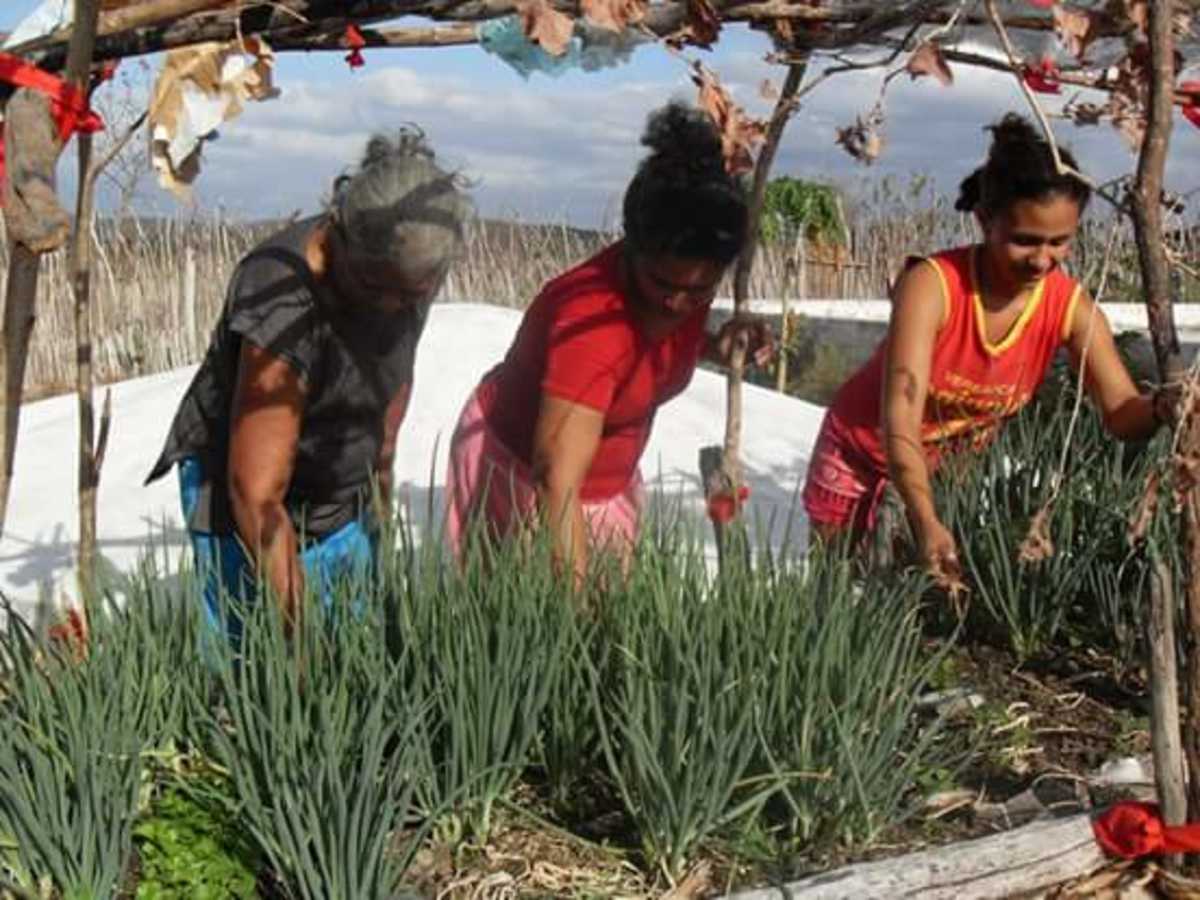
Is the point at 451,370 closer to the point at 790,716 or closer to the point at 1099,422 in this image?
the point at 1099,422

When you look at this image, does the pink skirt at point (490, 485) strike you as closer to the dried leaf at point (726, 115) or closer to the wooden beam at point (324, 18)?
the wooden beam at point (324, 18)

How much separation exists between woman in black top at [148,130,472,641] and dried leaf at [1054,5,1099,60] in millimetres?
951

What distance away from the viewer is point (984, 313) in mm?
3008

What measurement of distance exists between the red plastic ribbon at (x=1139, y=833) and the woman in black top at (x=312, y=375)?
1.16 m

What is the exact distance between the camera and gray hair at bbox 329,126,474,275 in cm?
251

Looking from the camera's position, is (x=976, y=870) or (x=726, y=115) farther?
(x=976, y=870)

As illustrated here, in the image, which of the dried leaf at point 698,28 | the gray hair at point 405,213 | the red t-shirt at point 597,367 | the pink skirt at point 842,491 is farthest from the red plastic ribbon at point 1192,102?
the gray hair at point 405,213

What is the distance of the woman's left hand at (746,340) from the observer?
2873 mm

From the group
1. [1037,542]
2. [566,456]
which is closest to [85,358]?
[566,456]

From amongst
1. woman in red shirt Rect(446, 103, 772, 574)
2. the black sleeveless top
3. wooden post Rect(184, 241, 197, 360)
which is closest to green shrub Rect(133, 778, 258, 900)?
the black sleeveless top

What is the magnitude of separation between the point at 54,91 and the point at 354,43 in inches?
18.3

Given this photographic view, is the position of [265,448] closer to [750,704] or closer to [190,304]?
[750,704]

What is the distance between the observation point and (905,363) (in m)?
2.86

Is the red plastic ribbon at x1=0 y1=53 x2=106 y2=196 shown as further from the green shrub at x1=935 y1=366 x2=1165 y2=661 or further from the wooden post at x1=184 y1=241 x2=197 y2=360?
the wooden post at x1=184 y1=241 x2=197 y2=360
